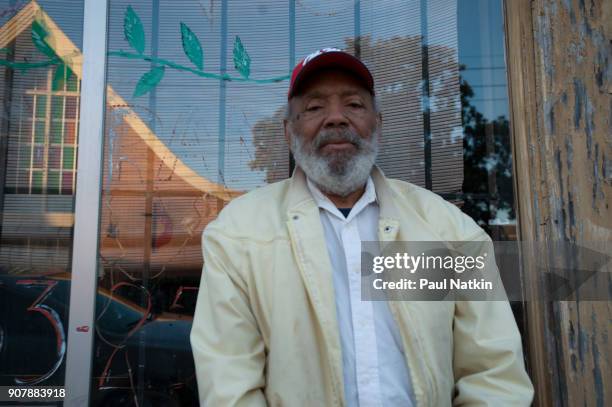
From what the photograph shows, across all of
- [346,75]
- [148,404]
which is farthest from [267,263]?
[148,404]

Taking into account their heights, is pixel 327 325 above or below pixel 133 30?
below

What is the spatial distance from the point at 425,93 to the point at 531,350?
1473 mm

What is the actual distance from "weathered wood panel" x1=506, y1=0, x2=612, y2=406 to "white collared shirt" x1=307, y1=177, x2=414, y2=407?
912 millimetres

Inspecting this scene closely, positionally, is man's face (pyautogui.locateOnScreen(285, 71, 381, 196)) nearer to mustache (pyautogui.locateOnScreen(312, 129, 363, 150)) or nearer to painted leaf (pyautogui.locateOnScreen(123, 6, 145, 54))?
mustache (pyautogui.locateOnScreen(312, 129, 363, 150))

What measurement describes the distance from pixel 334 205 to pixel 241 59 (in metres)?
1.22

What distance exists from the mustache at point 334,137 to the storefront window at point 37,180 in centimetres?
139

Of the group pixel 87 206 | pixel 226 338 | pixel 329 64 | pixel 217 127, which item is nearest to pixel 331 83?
pixel 329 64

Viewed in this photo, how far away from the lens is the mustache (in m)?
1.73

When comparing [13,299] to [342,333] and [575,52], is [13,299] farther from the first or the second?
[575,52]

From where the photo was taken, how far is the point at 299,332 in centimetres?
138

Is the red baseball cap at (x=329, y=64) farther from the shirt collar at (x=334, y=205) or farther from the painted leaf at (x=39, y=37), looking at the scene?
the painted leaf at (x=39, y=37)

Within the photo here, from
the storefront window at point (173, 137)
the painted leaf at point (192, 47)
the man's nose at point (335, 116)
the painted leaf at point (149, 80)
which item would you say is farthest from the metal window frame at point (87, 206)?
the man's nose at point (335, 116)

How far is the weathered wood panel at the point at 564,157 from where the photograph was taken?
5.52ft

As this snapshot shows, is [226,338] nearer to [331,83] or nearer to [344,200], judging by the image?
[344,200]
